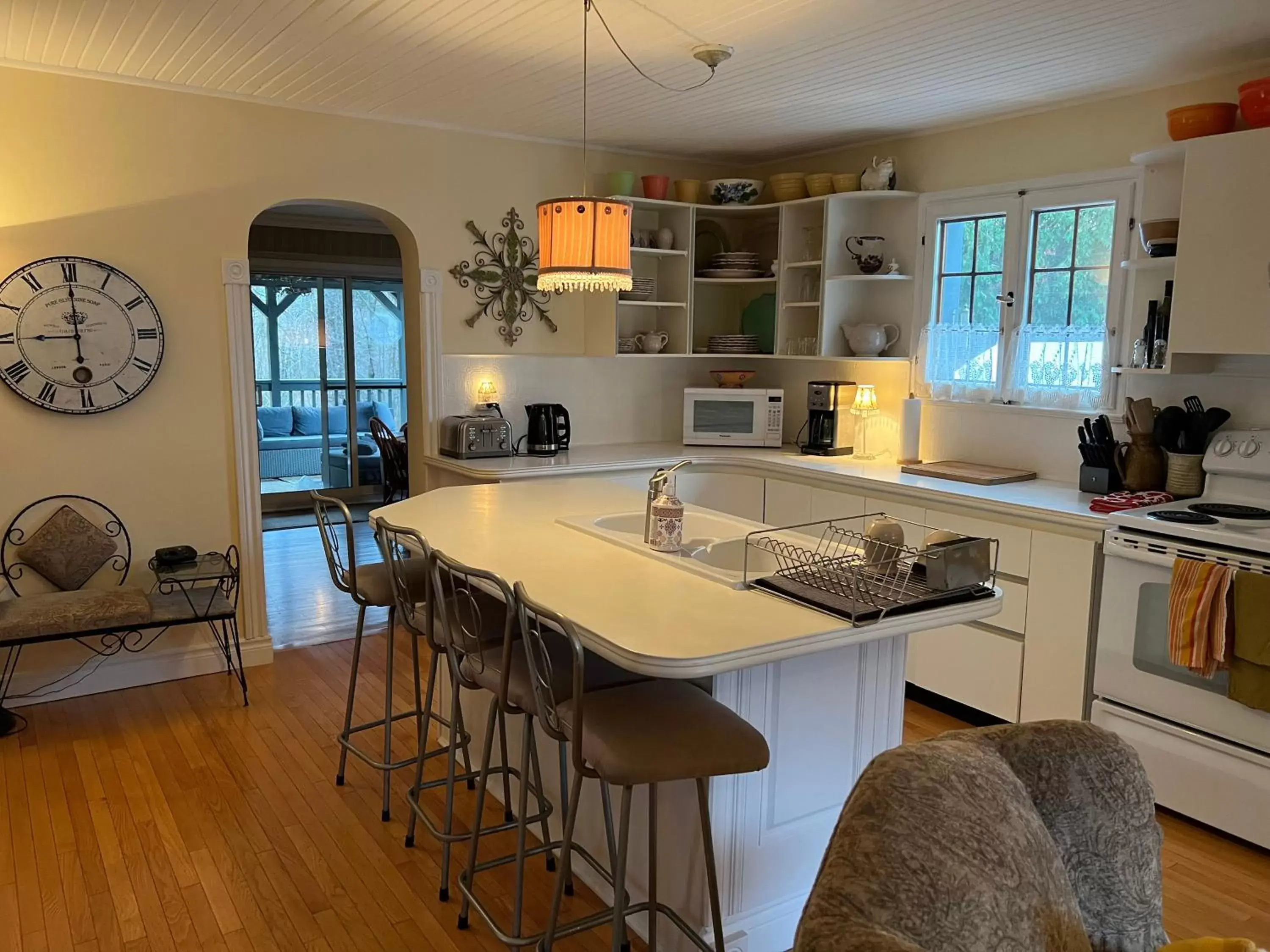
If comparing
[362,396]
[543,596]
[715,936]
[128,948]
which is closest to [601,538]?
[543,596]

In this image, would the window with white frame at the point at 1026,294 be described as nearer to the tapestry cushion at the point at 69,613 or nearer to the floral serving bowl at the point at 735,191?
the floral serving bowl at the point at 735,191

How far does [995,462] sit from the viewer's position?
4277mm

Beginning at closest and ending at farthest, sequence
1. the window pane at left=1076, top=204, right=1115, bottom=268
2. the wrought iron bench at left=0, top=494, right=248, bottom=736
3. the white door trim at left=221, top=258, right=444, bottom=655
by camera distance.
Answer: the wrought iron bench at left=0, top=494, right=248, bottom=736
the window pane at left=1076, top=204, right=1115, bottom=268
the white door trim at left=221, top=258, right=444, bottom=655

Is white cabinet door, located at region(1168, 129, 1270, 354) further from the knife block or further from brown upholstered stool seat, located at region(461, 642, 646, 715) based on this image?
brown upholstered stool seat, located at region(461, 642, 646, 715)

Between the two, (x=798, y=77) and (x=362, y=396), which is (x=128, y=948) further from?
(x=362, y=396)

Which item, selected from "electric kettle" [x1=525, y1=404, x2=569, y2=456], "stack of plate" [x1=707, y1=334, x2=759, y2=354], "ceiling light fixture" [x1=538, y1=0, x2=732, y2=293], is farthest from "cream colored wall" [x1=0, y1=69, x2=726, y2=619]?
"ceiling light fixture" [x1=538, y1=0, x2=732, y2=293]

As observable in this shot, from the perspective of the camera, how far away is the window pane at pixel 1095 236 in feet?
12.5

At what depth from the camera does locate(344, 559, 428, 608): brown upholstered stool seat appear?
297 cm

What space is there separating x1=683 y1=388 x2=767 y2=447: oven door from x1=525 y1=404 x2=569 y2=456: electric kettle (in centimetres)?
78

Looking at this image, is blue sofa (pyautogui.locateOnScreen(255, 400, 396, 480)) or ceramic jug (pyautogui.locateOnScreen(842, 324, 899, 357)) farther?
blue sofa (pyautogui.locateOnScreen(255, 400, 396, 480))

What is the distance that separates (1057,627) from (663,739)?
208 centimetres

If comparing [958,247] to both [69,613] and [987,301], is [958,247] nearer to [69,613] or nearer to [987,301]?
[987,301]

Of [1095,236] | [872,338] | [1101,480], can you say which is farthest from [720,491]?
[1095,236]

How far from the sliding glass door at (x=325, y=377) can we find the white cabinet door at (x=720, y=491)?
4302mm
